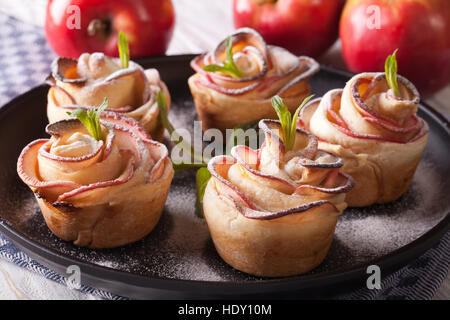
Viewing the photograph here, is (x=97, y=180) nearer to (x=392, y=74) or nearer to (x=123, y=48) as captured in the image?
(x=123, y=48)

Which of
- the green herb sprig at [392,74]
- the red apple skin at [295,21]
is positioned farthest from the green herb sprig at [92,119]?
the red apple skin at [295,21]

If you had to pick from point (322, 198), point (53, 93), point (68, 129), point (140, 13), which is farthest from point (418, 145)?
point (140, 13)

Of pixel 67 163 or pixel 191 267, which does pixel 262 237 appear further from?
pixel 67 163

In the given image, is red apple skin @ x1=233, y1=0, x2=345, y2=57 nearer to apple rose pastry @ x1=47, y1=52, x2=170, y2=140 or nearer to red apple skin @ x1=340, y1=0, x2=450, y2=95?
red apple skin @ x1=340, y1=0, x2=450, y2=95

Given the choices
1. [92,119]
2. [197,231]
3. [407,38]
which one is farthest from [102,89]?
[407,38]

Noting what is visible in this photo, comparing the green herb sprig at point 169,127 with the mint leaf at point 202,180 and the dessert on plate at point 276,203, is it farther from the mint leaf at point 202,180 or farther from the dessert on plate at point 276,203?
the dessert on plate at point 276,203

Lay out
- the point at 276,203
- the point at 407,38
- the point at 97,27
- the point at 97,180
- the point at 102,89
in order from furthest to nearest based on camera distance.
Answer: the point at 97,27 < the point at 407,38 < the point at 102,89 < the point at 97,180 < the point at 276,203

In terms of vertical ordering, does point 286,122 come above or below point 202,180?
above
